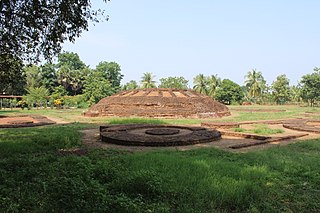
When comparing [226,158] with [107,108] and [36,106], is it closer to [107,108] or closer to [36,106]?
[107,108]

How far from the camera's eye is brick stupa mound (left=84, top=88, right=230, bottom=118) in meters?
26.7

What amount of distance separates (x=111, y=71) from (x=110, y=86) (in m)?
19.1

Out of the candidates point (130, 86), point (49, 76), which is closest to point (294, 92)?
point (130, 86)

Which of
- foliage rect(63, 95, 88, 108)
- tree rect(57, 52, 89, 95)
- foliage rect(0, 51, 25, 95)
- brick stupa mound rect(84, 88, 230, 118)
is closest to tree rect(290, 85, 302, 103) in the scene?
brick stupa mound rect(84, 88, 230, 118)

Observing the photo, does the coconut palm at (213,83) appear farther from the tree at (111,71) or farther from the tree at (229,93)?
the tree at (111,71)

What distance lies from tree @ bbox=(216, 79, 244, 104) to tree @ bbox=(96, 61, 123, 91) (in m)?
25.1

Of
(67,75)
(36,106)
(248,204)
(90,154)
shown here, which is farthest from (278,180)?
(67,75)

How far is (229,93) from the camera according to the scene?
55.9m

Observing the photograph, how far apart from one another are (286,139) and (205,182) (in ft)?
29.1

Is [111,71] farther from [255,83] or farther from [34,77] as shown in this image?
[255,83]

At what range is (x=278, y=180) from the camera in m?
5.83

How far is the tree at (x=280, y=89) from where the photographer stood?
57.1m

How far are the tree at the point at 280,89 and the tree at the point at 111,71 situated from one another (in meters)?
36.3

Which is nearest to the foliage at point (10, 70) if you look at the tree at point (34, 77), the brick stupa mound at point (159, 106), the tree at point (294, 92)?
the brick stupa mound at point (159, 106)
